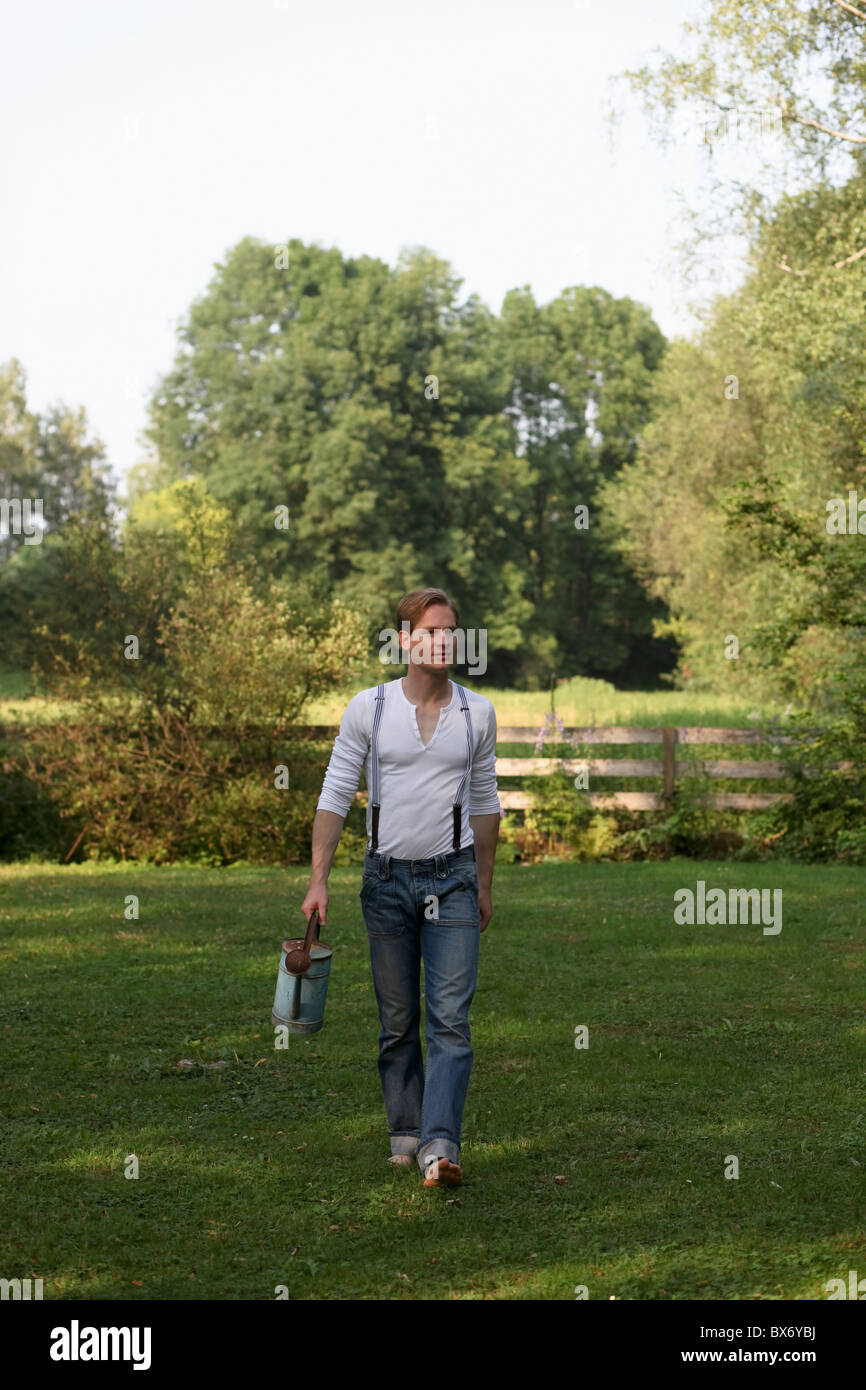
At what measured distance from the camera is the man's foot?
5309 millimetres

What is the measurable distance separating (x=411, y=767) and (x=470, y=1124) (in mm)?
1833

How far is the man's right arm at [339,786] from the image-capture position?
5477 millimetres

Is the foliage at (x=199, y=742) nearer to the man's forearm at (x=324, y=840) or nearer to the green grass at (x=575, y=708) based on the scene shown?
the green grass at (x=575, y=708)

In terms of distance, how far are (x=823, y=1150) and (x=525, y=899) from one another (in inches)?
289

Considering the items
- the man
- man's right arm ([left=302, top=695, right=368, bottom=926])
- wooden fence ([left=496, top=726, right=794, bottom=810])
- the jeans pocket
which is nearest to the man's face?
the man

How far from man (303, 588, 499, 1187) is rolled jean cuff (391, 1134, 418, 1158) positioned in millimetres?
165

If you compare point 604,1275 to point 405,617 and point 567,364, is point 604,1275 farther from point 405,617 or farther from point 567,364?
point 567,364

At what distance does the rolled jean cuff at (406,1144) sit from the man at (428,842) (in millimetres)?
165

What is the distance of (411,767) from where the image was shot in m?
5.45

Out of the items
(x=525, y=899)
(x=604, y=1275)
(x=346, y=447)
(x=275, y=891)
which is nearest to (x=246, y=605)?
(x=275, y=891)
